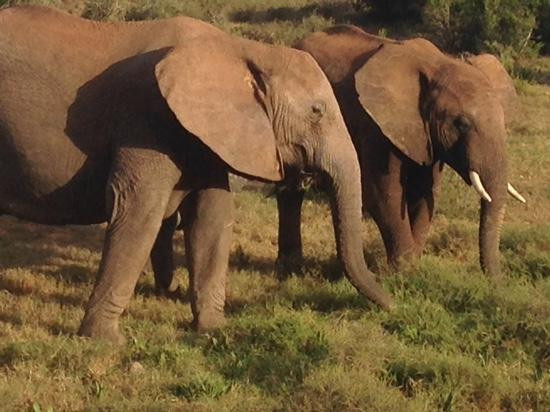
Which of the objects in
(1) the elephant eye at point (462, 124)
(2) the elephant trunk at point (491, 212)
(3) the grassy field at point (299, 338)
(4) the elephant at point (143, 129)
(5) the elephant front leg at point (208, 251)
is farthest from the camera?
(1) the elephant eye at point (462, 124)

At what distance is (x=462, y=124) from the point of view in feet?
24.3

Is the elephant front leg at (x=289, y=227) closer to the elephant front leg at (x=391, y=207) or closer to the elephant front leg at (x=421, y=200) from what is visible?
the elephant front leg at (x=391, y=207)

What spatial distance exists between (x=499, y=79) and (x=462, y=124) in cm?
111

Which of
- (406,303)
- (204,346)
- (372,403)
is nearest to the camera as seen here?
(372,403)

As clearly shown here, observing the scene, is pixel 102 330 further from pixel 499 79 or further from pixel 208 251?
pixel 499 79

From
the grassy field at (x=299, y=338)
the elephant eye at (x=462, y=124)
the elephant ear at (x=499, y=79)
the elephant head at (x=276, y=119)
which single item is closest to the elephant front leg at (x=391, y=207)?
the grassy field at (x=299, y=338)

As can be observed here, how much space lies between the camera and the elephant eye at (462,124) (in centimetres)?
738

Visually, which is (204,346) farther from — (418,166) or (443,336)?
(418,166)

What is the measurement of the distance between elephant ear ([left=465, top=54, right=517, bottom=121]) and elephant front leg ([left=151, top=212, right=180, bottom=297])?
2.66m

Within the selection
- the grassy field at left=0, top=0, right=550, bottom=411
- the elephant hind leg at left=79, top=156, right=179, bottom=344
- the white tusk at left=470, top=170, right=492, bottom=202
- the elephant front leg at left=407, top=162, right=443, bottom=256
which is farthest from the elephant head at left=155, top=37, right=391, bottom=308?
the elephant front leg at left=407, top=162, right=443, bottom=256

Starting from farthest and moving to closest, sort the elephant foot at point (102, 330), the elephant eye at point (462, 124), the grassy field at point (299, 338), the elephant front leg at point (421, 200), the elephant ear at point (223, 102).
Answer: the elephant front leg at point (421, 200)
the elephant eye at point (462, 124)
the elephant foot at point (102, 330)
the elephant ear at point (223, 102)
the grassy field at point (299, 338)

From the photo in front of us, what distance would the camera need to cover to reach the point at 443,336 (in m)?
5.96

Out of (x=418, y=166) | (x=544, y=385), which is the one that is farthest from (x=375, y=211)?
(x=544, y=385)

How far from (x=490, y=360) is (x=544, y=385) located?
433mm
